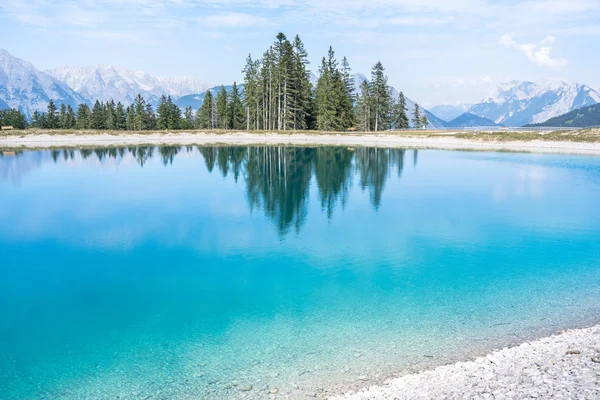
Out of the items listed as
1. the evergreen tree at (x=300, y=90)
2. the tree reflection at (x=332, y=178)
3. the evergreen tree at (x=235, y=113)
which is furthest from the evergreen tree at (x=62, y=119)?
the tree reflection at (x=332, y=178)

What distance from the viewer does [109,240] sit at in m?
20.9

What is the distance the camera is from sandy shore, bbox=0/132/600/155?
82.9 m

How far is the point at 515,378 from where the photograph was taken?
28.9 ft

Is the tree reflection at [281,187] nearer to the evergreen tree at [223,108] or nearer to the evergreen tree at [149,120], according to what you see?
the evergreen tree at [223,108]

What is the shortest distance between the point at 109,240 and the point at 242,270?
7706 millimetres

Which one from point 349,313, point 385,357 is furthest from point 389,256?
point 385,357

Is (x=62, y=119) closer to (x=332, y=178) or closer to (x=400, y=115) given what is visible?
(x=400, y=115)

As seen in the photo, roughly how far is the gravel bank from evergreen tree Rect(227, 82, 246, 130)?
386 ft

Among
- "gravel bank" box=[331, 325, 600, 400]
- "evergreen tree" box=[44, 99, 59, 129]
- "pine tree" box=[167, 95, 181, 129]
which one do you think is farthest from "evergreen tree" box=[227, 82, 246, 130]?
"gravel bank" box=[331, 325, 600, 400]

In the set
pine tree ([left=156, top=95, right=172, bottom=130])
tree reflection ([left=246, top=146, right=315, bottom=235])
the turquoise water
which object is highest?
pine tree ([left=156, top=95, right=172, bottom=130])

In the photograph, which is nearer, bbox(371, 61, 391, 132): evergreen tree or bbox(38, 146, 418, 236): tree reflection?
bbox(38, 146, 418, 236): tree reflection

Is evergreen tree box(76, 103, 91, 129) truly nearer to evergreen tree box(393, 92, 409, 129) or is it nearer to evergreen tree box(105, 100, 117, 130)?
evergreen tree box(105, 100, 117, 130)

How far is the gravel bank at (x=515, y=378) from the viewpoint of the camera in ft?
26.7

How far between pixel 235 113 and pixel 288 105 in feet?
82.8
